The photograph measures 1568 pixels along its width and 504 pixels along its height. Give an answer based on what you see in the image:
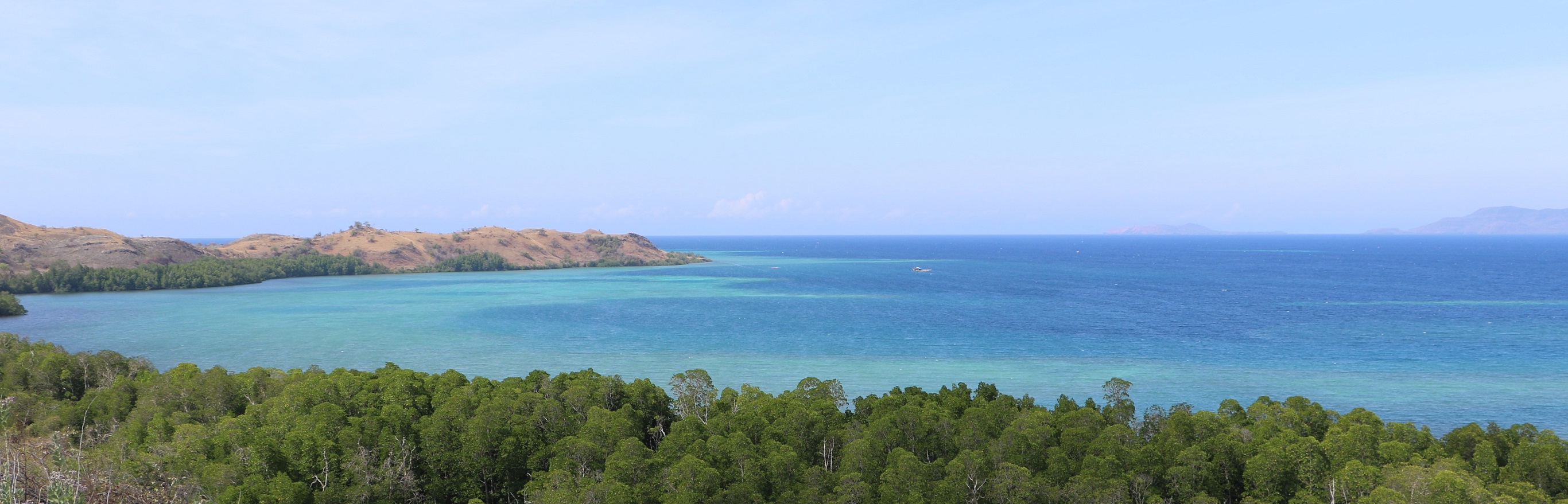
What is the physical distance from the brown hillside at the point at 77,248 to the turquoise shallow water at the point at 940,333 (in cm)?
2639

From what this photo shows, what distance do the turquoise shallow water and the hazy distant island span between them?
32.1 feet

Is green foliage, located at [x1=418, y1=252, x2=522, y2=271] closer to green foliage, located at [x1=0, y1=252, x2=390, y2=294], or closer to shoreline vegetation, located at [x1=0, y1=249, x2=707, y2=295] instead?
shoreline vegetation, located at [x1=0, y1=249, x2=707, y2=295]

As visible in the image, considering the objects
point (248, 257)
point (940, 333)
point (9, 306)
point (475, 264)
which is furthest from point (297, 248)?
point (940, 333)

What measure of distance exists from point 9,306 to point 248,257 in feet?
277

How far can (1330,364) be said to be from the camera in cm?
5675

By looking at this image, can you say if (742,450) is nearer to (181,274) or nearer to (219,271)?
(181,274)

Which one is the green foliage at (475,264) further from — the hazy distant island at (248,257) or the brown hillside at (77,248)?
the brown hillside at (77,248)

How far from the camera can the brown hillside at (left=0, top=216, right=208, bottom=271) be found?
125 metres

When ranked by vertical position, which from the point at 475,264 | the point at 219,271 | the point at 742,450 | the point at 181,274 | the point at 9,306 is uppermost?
the point at 219,271

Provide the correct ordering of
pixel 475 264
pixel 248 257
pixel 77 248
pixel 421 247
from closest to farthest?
pixel 77 248
pixel 248 257
pixel 475 264
pixel 421 247

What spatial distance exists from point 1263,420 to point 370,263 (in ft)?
571

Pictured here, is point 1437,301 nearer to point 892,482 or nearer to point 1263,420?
point 1263,420

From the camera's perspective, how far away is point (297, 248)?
174m

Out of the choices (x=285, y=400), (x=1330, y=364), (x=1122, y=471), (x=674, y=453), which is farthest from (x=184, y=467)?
(x=1330, y=364)
